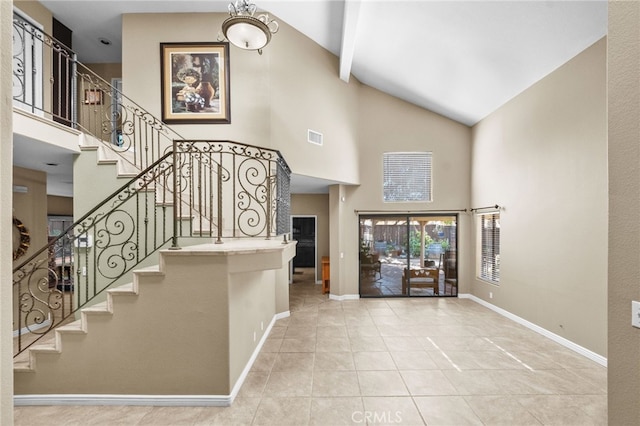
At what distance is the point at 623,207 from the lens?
4.79 ft

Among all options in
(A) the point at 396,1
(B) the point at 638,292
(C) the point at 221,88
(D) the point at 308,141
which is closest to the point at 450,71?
(A) the point at 396,1

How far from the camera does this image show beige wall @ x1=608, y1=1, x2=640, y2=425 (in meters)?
1.40

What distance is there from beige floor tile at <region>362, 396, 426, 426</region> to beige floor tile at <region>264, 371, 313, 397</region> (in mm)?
713

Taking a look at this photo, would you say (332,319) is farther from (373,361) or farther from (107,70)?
(107,70)

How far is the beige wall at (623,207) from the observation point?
1.40 metres

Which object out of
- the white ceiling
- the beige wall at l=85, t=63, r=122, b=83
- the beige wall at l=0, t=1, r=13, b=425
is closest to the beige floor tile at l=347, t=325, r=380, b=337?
the beige wall at l=0, t=1, r=13, b=425

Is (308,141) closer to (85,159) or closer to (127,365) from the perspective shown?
(85,159)

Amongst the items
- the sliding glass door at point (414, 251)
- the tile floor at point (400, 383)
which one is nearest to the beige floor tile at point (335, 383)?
the tile floor at point (400, 383)

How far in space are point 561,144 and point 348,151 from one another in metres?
4.21

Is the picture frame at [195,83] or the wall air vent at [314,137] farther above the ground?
the picture frame at [195,83]

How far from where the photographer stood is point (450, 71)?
546 cm

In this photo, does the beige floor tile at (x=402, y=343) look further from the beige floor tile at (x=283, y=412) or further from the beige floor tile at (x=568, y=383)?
the beige floor tile at (x=283, y=412)

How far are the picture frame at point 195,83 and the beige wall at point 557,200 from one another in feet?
19.5

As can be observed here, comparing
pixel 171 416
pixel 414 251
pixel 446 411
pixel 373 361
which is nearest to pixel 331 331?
pixel 373 361
